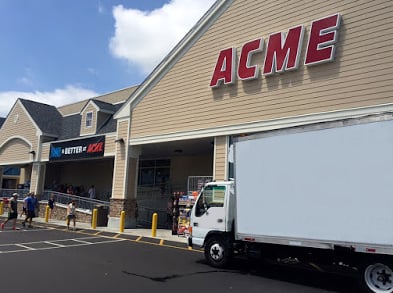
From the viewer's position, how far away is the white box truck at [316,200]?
24.1 ft

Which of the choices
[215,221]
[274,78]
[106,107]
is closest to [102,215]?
[106,107]

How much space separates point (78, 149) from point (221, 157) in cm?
1263

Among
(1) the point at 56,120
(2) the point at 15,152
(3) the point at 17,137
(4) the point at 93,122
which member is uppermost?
(1) the point at 56,120

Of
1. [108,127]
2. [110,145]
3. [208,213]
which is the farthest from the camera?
[108,127]

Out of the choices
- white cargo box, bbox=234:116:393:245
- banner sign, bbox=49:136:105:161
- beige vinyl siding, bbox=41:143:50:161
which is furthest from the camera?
beige vinyl siding, bbox=41:143:50:161

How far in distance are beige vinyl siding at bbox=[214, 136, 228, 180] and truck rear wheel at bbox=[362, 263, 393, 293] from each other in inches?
357

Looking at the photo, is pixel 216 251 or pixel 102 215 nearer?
pixel 216 251

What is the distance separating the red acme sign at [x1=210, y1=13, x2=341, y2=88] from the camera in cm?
1362

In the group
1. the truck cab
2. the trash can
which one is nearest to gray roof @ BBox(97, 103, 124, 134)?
the trash can

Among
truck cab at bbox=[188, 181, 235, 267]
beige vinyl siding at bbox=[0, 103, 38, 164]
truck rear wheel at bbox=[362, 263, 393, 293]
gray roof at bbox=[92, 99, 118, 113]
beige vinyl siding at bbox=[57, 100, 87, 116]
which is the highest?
beige vinyl siding at bbox=[57, 100, 87, 116]

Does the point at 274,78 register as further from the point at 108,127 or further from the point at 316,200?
the point at 108,127

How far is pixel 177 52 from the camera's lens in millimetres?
19219

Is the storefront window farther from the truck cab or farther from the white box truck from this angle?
the white box truck

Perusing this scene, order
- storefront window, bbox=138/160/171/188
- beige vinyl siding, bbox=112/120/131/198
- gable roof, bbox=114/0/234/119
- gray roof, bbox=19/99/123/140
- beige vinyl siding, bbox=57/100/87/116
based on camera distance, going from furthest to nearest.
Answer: beige vinyl siding, bbox=57/100/87/116 < gray roof, bbox=19/99/123/140 < storefront window, bbox=138/160/171/188 < beige vinyl siding, bbox=112/120/131/198 < gable roof, bbox=114/0/234/119
